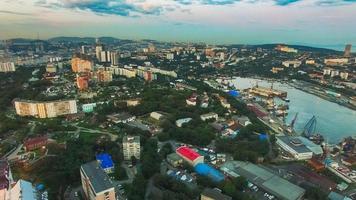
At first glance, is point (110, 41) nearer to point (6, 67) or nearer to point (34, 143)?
point (6, 67)

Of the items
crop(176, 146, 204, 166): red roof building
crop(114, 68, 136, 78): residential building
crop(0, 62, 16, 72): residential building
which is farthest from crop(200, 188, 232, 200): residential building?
crop(0, 62, 16, 72): residential building

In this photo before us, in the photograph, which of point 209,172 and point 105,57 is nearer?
point 209,172

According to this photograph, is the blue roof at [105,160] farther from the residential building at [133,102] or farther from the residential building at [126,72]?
the residential building at [126,72]

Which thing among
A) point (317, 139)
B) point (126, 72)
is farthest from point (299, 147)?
point (126, 72)

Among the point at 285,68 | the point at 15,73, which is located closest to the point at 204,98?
the point at 15,73

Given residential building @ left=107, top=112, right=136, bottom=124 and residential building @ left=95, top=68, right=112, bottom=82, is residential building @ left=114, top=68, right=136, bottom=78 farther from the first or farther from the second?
residential building @ left=107, top=112, right=136, bottom=124

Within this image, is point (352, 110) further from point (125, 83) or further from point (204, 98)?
point (125, 83)

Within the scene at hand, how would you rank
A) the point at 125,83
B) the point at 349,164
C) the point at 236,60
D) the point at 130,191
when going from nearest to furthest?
the point at 130,191
the point at 349,164
the point at 125,83
the point at 236,60

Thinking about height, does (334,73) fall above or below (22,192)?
above
